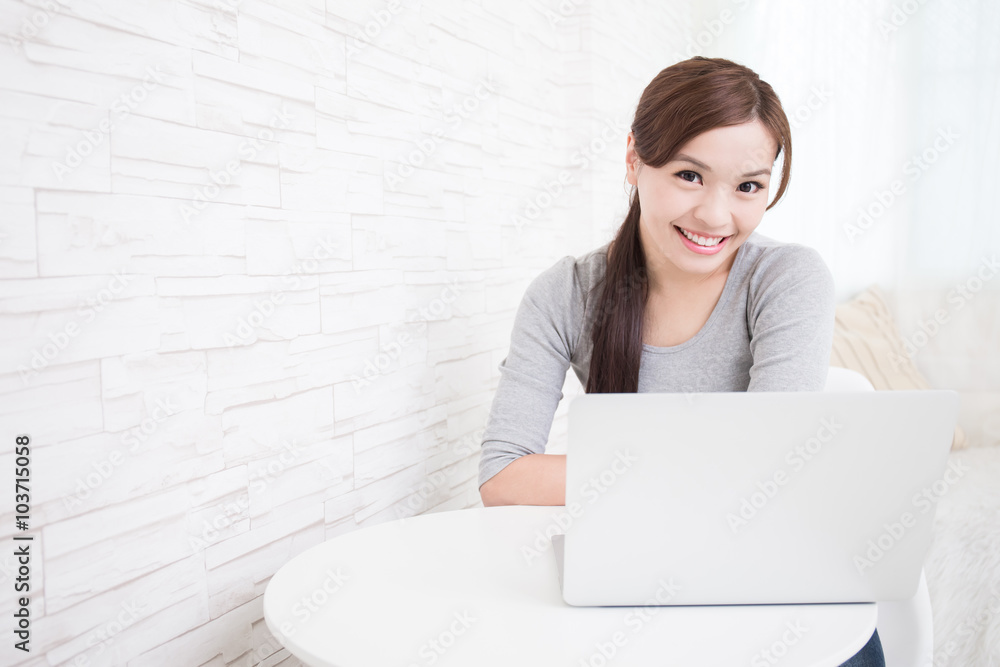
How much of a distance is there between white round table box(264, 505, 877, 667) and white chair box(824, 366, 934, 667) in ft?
0.95

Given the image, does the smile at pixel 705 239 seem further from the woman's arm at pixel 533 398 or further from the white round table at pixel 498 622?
the white round table at pixel 498 622

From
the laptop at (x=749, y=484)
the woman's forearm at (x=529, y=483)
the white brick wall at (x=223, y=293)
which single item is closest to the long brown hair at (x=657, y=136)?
the woman's forearm at (x=529, y=483)

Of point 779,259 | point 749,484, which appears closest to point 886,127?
point 779,259

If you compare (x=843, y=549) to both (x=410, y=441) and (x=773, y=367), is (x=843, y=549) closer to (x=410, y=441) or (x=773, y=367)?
(x=773, y=367)

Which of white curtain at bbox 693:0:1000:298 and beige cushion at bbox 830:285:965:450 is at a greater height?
white curtain at bbox 693:0:1000:298

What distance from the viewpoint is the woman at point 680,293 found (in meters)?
1.11

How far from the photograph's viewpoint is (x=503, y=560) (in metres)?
0.83

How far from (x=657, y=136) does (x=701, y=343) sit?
370 mm

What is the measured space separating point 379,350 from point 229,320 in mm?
347

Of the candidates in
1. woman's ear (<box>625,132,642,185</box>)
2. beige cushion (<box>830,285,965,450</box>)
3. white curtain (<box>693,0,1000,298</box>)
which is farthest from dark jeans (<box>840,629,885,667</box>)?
white curtain (<box>693,0,1000,298</box>)

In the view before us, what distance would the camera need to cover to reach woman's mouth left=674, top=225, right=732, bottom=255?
1.19m

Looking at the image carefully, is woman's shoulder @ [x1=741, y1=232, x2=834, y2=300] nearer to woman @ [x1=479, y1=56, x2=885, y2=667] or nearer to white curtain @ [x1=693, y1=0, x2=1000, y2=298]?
woman @ [x1=479, y1=56, x2=885, y2=667]

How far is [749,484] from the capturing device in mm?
646

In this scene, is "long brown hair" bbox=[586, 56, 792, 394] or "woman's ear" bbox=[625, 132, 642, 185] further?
"woman's ear" bbox=[625, 132, 642, 185]
